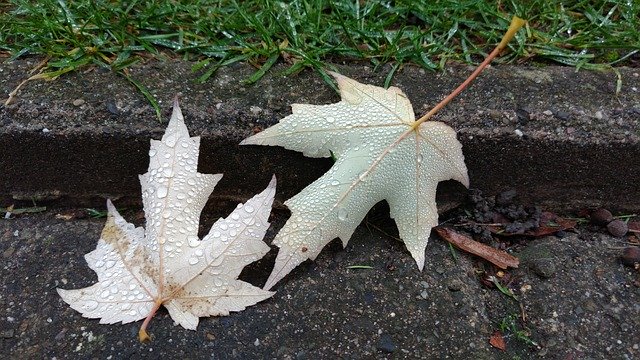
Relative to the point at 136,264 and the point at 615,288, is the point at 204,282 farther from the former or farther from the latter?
the point at 615,288

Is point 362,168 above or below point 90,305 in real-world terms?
above

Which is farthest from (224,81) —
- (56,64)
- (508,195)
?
(508,195)

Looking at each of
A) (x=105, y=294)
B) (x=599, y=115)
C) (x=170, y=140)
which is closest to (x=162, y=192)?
(x=170, y=140)

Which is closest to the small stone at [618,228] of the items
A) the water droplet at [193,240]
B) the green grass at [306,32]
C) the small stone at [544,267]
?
the small stone at [544,267]

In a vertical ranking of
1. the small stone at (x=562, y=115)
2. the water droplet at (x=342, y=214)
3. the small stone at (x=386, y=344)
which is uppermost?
the small stone at (x=562, y=115)

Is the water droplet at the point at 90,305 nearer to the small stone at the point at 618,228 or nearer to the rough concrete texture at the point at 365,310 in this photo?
the rough concrete texture at the point at 365,310

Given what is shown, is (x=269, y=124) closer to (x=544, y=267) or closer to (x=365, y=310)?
(x=365, y=310)
